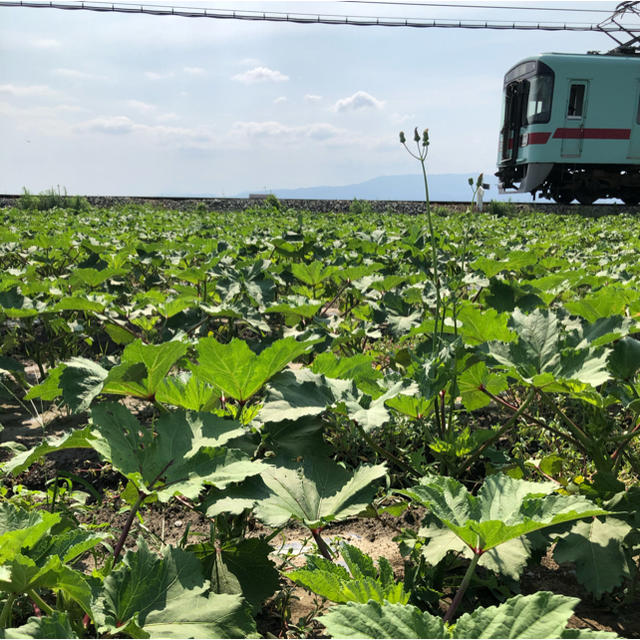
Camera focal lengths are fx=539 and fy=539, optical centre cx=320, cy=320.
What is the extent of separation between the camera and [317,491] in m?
1.39

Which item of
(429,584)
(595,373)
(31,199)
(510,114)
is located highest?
(510,114)

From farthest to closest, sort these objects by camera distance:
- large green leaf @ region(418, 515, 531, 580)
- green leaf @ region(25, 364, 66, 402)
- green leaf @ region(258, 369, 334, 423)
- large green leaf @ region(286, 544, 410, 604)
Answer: green leaf @ region(25, 364, 66, 402)
green leaf @ region(258, 369, 334, 423)
large green leaf @ region(418, 515, 531, 580)
large green leaf @ region(286, 544, 410, 604)

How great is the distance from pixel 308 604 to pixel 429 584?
353 mm

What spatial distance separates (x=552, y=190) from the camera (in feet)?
58.0

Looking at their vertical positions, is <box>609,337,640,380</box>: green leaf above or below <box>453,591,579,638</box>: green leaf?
above

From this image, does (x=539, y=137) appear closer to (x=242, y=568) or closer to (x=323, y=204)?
(x=323, y=204)

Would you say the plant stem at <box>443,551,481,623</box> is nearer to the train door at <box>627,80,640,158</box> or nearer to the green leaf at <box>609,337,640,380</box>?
the green leaf at <box>609,337,640,380</box>

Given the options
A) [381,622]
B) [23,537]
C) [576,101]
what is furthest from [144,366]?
[576,101]

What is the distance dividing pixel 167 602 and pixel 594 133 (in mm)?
17653

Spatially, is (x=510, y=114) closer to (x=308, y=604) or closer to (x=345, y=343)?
(x=345, y=343)

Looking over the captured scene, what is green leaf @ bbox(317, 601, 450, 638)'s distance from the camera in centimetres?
81

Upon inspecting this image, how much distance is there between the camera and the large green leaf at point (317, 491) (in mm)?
1269

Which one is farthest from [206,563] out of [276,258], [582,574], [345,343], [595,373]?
[276,258]

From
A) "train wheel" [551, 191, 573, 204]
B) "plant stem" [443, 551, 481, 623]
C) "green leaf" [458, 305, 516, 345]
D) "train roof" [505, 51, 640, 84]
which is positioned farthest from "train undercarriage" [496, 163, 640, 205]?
"plant stem" [443, 551, 481, 623]
